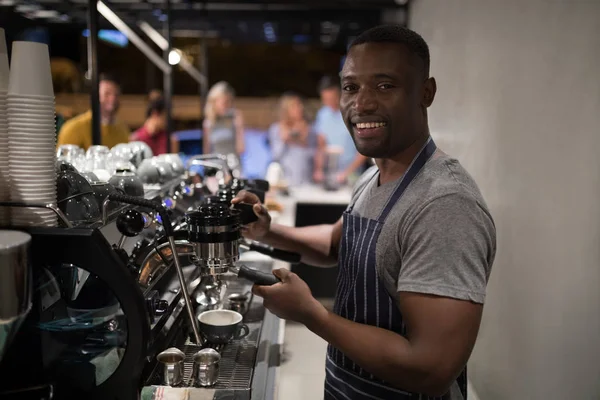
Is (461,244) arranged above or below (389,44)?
below

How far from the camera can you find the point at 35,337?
1.03 meters

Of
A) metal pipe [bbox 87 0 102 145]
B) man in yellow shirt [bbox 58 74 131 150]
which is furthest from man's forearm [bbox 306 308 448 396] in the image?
man in yellow shirt [bbox 58 74 131 150]

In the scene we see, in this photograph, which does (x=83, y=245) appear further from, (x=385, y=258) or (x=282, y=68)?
(x=282, y=68)

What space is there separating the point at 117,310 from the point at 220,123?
14.1 feet

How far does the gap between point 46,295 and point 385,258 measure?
0.71 meters

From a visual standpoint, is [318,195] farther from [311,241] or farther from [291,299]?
[291,299]

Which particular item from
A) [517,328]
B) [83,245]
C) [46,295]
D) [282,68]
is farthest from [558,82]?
[282,68]

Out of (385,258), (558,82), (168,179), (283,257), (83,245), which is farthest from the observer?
(168,179)

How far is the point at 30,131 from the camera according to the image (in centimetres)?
96

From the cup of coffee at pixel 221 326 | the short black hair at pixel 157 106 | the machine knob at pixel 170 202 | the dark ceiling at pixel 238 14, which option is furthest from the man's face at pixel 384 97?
the short black hair at pixel 157 106

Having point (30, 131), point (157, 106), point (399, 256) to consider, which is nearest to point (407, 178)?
point (399, 256)

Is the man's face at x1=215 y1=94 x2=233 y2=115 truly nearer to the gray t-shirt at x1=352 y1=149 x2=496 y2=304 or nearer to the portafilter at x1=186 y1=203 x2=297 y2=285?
the portafilter at x1=186 y1=203 x2=297 y2=285

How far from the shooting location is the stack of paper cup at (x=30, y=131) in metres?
0.95

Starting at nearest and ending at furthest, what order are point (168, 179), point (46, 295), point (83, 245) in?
1. point (83, 245)
2. point (46, 295)
3. point (168, 179)
